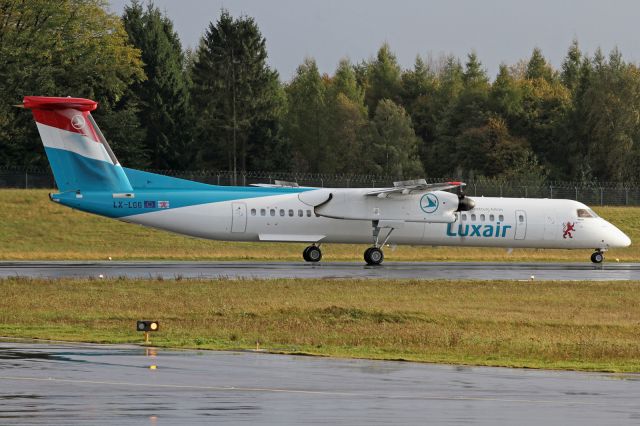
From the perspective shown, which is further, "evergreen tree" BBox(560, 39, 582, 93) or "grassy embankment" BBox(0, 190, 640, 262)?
"evergreen tree" BBox(560, 39, 582, 93)

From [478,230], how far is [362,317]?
59.5ft

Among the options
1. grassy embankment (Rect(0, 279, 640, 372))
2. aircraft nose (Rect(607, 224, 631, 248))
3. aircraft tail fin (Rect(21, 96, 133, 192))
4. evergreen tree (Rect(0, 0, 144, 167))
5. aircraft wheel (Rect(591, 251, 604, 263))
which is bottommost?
grassy embankment (Rect(0, 279, 640, 372))

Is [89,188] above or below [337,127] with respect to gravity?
below

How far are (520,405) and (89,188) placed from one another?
90.1 feet

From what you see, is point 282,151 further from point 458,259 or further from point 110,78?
point 458,259

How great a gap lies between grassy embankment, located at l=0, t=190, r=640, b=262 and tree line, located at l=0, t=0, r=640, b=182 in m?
17.6

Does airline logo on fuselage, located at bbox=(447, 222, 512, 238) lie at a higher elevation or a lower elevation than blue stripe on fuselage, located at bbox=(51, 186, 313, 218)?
lower

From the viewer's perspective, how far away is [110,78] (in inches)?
3066

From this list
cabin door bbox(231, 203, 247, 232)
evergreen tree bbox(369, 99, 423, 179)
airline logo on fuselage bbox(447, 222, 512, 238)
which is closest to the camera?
cabin door bbox(231, 203, 247, 232)

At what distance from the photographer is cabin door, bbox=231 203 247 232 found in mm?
41875

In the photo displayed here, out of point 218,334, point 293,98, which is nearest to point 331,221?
point 218,334

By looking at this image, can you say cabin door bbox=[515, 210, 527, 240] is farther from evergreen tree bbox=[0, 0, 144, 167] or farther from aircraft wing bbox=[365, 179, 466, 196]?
evergreen tree bbox=[0, 0, 144, 167]

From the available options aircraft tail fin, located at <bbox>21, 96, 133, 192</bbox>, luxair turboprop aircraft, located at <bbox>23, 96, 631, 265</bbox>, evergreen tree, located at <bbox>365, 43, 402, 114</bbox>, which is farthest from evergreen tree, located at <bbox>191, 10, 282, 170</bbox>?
aircraft tail fin, located at <bbox>21, 96, 133, 192</bbox>

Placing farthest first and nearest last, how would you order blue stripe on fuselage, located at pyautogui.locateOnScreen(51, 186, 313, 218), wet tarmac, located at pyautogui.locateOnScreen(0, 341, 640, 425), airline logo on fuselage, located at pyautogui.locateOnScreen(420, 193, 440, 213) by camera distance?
1. airline logo on fuselage, located at pyautogui.locateOnScreen(420, 193, 440, 213)
2. blue stripe on fuselage, located at pyautogui.locateOnScreen(51, 186, 313, 218)
3. wet tarmac, located at pyautogui.locateOnScreen(0, 341, 640, 425)
